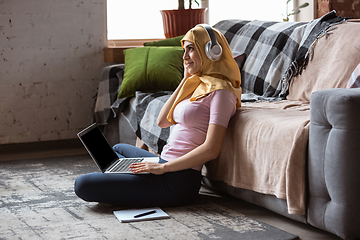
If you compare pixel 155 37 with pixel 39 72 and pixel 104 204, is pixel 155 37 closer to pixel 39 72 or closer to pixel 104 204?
pixel 39 72

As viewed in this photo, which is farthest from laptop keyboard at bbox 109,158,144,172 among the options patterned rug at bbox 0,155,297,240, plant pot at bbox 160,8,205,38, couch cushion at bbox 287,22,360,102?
plant pot at bbox 160,8,205,38

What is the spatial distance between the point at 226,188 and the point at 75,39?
2.15 metres

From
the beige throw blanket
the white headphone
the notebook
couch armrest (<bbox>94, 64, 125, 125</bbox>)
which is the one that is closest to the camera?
the beige throw blanket

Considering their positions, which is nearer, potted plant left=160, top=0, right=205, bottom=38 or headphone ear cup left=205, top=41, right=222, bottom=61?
headphone ear cup left=205, top=41, right=222, bottom=61

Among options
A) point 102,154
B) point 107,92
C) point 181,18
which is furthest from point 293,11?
point 102,154

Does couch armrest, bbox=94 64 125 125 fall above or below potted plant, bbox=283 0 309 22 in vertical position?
below

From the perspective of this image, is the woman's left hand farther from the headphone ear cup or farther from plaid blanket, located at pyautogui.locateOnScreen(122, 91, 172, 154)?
plaid blanket, located at pyautogui.locateOnScreen(122, 91, 172, 154)

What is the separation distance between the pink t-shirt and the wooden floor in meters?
0.32

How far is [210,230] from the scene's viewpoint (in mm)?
1698

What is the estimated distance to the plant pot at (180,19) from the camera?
3682 millimetres

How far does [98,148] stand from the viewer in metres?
2.11

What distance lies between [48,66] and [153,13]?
106cm

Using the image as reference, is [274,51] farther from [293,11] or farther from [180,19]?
[293,11]

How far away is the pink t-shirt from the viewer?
1.88m
